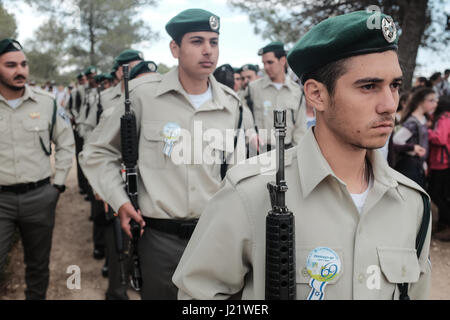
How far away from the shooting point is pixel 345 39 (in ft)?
4.51

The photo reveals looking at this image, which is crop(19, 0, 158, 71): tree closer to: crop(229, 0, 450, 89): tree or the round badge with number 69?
crop(229, 0, 450, 89): tree

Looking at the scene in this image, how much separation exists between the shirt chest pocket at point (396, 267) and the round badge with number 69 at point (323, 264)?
16 centimetres

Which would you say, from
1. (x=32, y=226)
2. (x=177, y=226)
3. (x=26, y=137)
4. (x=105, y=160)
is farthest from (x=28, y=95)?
(x=177, y=226)

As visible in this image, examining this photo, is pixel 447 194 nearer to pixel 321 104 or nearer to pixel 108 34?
pixel 321 104

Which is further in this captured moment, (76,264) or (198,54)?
(76,264)

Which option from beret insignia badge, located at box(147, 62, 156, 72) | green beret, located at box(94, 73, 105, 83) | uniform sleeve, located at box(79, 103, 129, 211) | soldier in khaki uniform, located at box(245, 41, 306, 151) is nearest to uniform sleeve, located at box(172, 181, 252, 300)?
uniform sleeve, located at box(79, 103, 129, 211)

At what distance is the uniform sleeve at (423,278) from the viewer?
4.95 feet

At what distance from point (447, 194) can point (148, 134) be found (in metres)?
5.16

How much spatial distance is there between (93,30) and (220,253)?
1719 centimetres

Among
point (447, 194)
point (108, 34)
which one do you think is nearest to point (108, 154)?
point (447, 194)

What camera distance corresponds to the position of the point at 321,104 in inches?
57.7

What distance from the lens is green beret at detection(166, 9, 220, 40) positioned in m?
2.72

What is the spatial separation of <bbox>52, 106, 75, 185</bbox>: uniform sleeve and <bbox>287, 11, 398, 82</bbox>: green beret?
3114 millimetres

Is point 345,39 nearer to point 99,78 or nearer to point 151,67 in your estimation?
point 151,67
